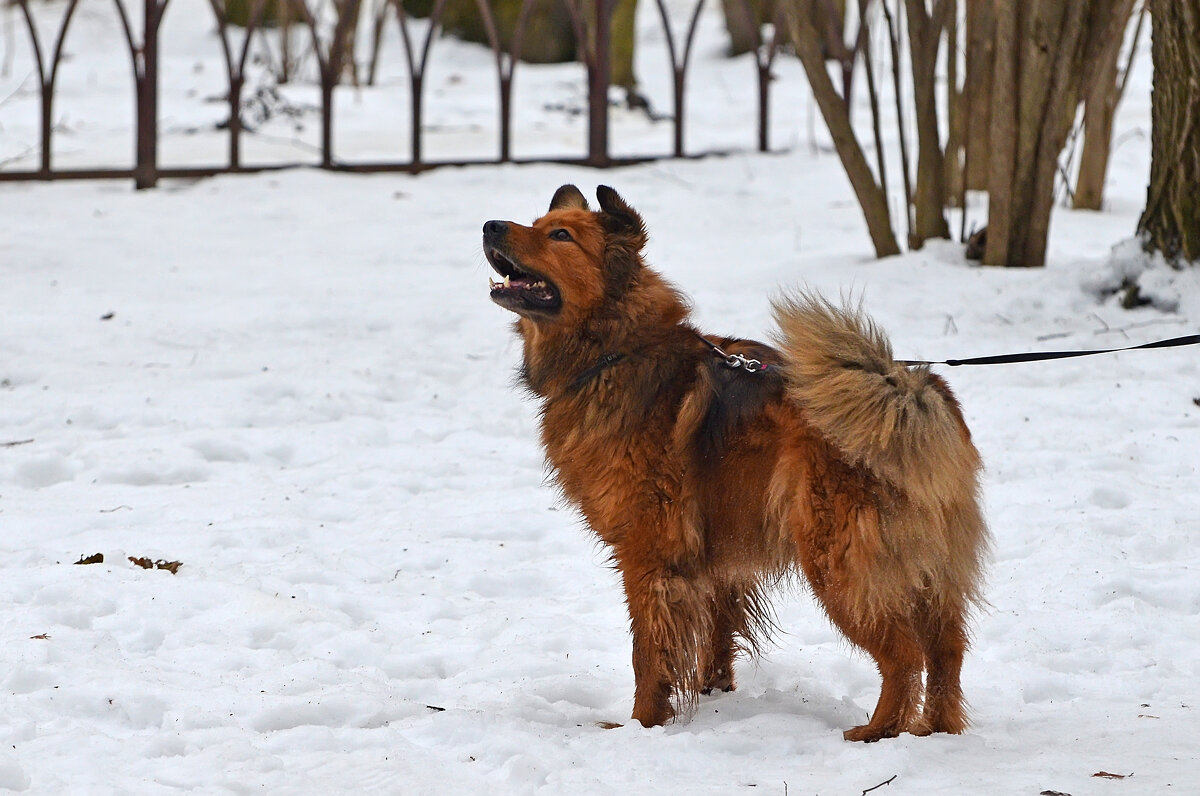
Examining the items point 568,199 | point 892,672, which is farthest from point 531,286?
point 892,672

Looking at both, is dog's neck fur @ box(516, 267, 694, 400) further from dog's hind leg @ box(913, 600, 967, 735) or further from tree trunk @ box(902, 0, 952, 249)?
tree trunk @ box(902, 0, 952, 249)

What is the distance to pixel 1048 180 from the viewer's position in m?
8.05

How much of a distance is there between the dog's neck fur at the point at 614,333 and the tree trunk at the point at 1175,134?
4294 millimetres

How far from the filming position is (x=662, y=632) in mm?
4051

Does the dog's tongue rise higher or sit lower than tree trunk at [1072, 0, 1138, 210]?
lower

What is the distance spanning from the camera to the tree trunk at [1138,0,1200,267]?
6.98 m

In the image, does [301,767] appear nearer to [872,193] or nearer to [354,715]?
[354,715]

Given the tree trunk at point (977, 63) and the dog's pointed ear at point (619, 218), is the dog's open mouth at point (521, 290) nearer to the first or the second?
the dog's pointed ear at point (619, 218)

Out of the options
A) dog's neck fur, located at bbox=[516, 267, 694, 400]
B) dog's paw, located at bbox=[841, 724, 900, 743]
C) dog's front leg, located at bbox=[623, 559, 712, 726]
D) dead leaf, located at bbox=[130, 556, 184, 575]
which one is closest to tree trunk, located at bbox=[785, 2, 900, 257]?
dog's neck fur, located at bbox=[516, 267, 694, 400]

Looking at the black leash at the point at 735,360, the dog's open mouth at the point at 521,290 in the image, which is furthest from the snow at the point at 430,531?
the dog's open mouth at the point at 521,290

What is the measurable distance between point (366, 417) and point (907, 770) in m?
4.57

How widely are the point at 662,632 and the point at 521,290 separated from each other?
1249 millimetres

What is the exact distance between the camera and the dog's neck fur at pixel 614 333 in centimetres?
423

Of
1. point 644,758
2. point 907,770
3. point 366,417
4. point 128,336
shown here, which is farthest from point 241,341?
point 907,770
